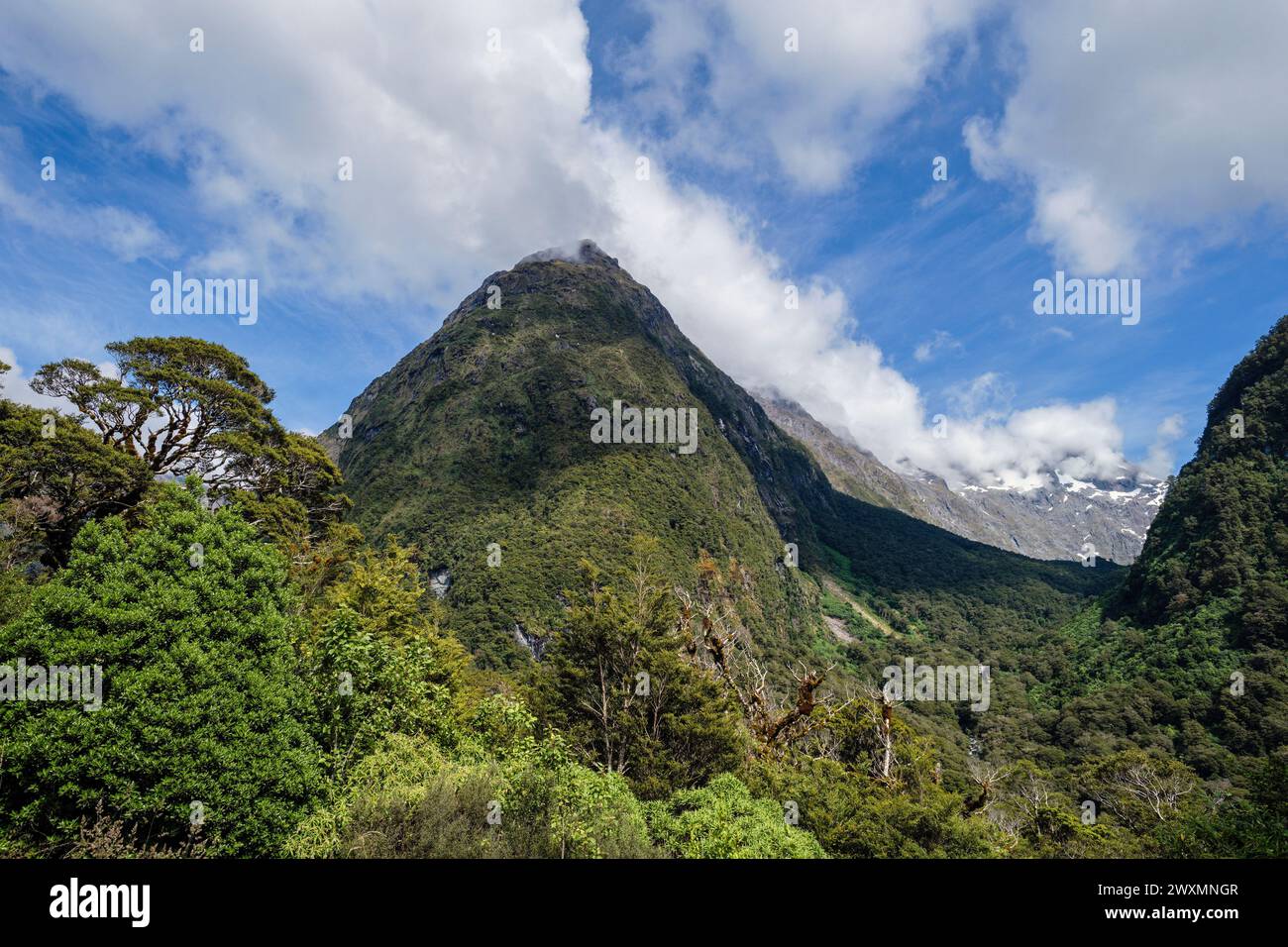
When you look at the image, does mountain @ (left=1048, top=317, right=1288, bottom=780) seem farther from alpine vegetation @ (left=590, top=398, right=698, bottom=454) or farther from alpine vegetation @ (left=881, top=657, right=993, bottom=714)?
alpine vegetation @ (left=590, top=398, right=698, bottom=454)

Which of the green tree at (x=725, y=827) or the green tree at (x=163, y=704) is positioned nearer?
the green tree at (x=163, y=704)

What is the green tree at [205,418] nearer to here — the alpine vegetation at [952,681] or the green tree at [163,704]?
the green tree at [163,704]

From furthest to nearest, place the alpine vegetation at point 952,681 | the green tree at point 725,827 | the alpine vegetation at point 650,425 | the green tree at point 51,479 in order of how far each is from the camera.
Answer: the alpine vegetation at point 650,425 < the alpine vegetation at point 952,681 < the green tree at point 51,479 < the green tree at point 725,827

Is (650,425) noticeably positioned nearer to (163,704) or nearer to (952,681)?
(952,681)

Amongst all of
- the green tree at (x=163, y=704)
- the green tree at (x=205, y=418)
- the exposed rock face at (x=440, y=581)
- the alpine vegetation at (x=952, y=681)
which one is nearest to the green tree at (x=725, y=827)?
the green tree at (x=163, y=704)

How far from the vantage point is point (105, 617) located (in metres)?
11.7

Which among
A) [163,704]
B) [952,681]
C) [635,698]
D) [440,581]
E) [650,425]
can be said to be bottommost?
[952,681]

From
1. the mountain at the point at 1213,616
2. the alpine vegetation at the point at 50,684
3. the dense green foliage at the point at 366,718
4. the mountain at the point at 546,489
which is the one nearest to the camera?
the alpine vegetation at the point at 50,684

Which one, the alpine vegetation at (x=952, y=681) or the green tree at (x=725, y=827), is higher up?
the green tree at (x=725, y=827)

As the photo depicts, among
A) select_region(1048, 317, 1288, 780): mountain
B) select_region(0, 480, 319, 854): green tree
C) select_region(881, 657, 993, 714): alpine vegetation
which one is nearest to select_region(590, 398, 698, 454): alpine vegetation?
select_region(881, 657, 993, 714): alpine vegetation

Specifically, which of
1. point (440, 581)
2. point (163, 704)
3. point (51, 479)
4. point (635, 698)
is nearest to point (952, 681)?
point (440, 581)
